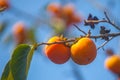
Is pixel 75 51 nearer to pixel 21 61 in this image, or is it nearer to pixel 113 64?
pixel 21 61

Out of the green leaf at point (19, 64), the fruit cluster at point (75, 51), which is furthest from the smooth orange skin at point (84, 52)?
the green leaf at point (19, 64)

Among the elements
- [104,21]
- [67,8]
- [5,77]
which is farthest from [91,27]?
[67,8]

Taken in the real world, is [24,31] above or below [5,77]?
below

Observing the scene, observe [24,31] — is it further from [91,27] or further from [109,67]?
[91,27]

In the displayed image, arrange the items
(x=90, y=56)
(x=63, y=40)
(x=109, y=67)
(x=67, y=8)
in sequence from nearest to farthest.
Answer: (x=90, y=56), (x=63, y=40), (x=109, y=67), (x=67, y=8)

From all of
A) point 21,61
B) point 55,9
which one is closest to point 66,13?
point 55,9

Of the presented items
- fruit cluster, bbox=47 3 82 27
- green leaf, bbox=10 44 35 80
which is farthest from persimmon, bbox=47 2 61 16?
green leaf, bbox=10 44 35 80

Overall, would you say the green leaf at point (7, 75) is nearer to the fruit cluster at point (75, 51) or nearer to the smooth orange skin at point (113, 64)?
the fruit cluster at point (75, 51)

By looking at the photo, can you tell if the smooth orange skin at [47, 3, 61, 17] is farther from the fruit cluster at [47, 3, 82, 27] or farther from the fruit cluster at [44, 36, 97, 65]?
the fruit cluster at [44, 36, 97, 65]
